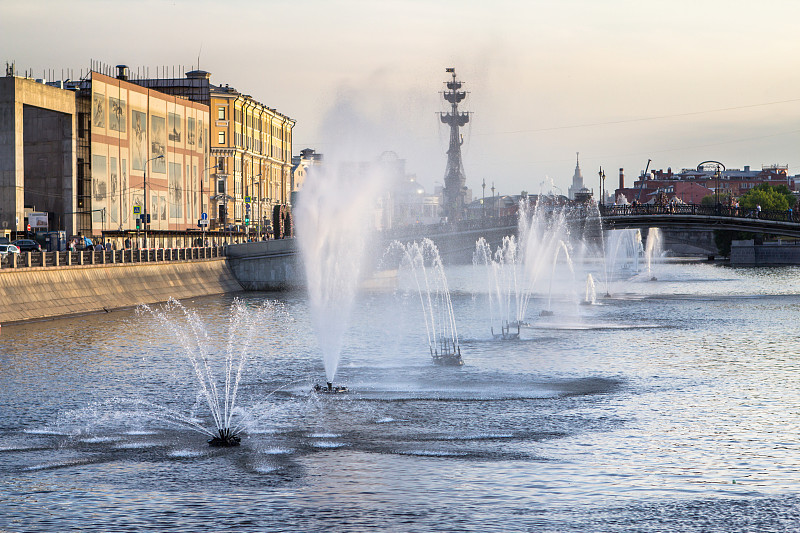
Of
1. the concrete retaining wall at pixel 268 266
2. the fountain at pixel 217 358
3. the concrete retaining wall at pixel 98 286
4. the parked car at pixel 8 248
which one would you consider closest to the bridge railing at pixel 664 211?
the concrete retaining wall at pixel 268 266

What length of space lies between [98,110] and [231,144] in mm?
42061

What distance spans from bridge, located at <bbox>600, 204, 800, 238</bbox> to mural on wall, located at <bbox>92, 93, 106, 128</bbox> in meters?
42.3

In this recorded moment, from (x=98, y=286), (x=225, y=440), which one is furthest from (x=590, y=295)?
(x=225, y=440)

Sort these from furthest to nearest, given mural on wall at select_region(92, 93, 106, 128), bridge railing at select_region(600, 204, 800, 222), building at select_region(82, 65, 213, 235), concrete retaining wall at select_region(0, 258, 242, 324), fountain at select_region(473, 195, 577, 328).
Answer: bridge railing at select_region(600, 204, 800, 222) < building at select_region(82, 65, 213, 235) < mural on wall at select_region(92, 93, 106, 128) < fountain at select_region(473, 195, 577, 328) < concrete retaining wall at select_region(0, 258, 242, 324)

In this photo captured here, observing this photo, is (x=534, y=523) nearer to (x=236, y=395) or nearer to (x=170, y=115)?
(x=236, y=395)

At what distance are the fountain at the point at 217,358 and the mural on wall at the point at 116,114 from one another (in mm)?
26899

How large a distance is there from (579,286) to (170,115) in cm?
4265

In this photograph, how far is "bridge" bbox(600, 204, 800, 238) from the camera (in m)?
89.1

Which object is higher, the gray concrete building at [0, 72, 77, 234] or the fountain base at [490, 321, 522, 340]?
the gray concrete building at [0, 72, 77, 234]

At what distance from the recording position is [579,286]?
88.1m

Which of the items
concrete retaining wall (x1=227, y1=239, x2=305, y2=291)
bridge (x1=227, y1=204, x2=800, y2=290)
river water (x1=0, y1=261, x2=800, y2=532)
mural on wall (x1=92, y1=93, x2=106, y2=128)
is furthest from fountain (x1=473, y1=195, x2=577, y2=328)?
mural on wall (x1=92, y1=93, x2=106, y2=128)

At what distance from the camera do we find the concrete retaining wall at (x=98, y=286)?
1932 inches

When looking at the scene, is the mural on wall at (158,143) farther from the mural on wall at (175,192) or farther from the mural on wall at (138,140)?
the mural on wall at (175,192)

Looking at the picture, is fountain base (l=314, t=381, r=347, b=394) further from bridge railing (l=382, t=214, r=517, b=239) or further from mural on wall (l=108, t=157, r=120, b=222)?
mural on wall (l=108, t=157, r=120, b=222)
